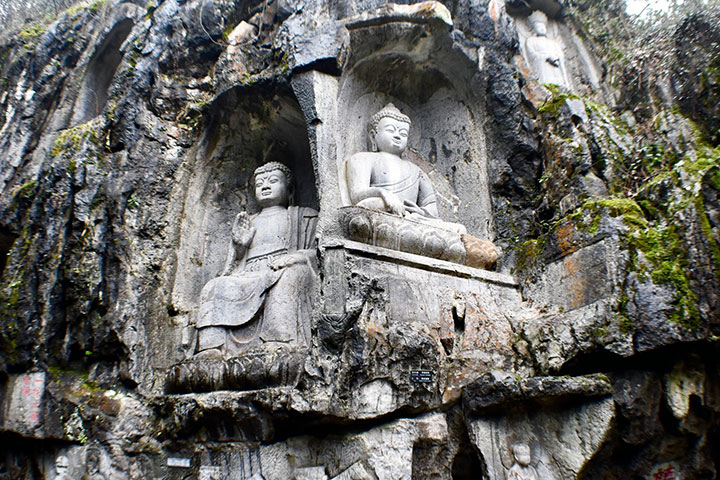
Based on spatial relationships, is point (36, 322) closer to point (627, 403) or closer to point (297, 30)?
point (297, 30)

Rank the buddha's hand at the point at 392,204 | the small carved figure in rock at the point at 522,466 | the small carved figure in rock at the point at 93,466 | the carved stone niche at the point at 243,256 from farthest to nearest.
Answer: the buddha's hand at the point at 392,204 → the small carved figure in rock at the point at 93,466 → the carved stone niche at the point at 243,256 → the small carved figure in rock at the point at 522,466

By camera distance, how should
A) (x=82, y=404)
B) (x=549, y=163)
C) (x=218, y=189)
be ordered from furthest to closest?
(x=218, y=189) → (x=549, y=163) → (x=82, y=404)

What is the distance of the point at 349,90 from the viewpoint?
5.96 metres

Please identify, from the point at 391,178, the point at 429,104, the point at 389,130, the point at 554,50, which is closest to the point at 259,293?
the point at 391,178

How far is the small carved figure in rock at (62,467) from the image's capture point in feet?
14.5

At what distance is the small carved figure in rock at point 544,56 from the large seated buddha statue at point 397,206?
257 centimetres

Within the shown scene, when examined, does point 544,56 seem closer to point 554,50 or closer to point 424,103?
point 554,50

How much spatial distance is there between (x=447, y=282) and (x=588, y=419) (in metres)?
1.53

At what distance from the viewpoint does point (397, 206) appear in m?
4.89

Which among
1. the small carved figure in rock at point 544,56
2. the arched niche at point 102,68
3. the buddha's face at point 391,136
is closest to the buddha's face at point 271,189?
the buddha's face at point 391,136

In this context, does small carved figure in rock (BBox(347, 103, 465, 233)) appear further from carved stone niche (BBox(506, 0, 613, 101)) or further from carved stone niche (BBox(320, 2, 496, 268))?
carved stone niche (BBox(506, 0, 613, 101))

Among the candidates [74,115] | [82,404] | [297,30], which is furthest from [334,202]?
[74,115]

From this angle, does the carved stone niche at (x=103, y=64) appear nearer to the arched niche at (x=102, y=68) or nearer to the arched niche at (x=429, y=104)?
the arched niche at (x=102, y=68)

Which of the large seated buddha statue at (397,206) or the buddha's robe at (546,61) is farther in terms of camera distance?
the buddha's robe at (546,61)
